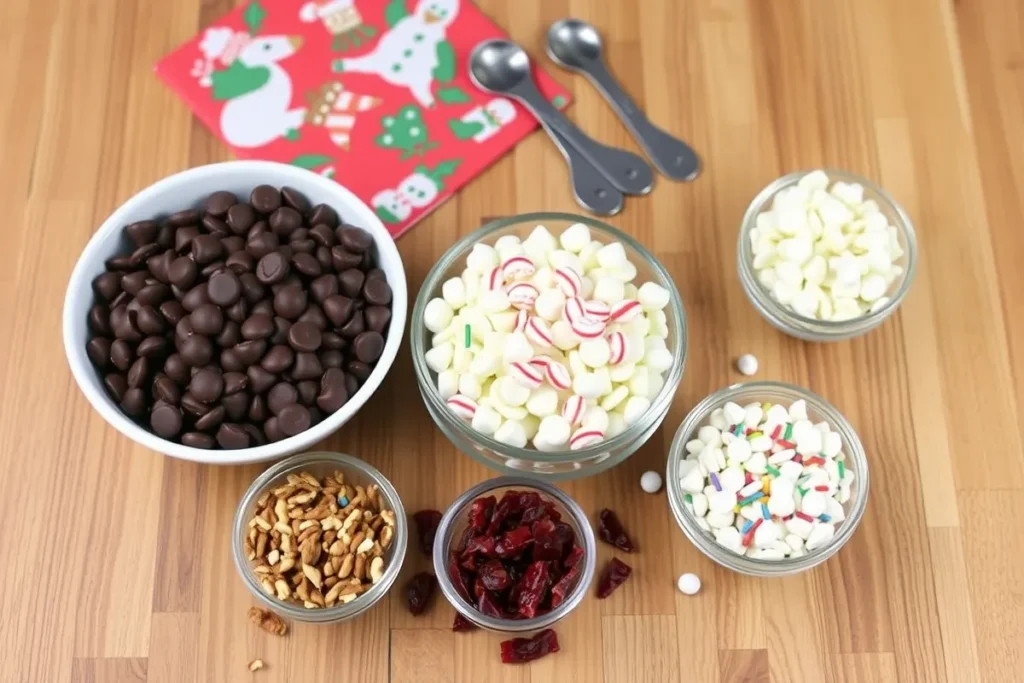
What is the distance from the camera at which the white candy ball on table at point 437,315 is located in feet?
3.95

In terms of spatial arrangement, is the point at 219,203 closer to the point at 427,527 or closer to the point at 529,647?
the point at 427,527

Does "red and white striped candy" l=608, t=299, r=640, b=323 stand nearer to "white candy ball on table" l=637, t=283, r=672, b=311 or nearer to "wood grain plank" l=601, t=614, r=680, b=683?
"white candy ball on table" l=637, t=283, r=672, b=311

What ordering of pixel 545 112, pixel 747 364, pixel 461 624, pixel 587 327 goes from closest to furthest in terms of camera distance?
pixel 587 327, pixel 461 624, pixel 747 364, pixel 545 112

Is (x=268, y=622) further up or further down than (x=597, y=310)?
further down

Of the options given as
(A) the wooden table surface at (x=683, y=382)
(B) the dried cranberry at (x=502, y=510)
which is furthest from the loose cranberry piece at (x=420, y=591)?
(B) the dried cranberry at (x=502, y=510)

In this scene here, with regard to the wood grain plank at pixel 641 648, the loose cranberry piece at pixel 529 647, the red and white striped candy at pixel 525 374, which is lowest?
the wood grain plank at pixel 641 648

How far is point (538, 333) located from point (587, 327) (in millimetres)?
60

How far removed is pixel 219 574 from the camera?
125 cm

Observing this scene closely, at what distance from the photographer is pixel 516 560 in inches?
46.4

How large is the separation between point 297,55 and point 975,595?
1.24 m

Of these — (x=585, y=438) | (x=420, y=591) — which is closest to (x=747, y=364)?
(x=585, y=438)

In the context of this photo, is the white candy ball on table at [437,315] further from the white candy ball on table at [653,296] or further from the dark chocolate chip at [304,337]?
the white candy ball on table at [653,296]

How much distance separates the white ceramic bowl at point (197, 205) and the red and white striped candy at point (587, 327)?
0.74ft

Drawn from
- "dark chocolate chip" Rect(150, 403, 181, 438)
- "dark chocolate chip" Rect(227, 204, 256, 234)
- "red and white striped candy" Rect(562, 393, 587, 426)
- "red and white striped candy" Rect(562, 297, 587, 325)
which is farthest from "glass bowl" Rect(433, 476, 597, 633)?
"dark chocolate chip" Rect(227, 204, 256, 234)
